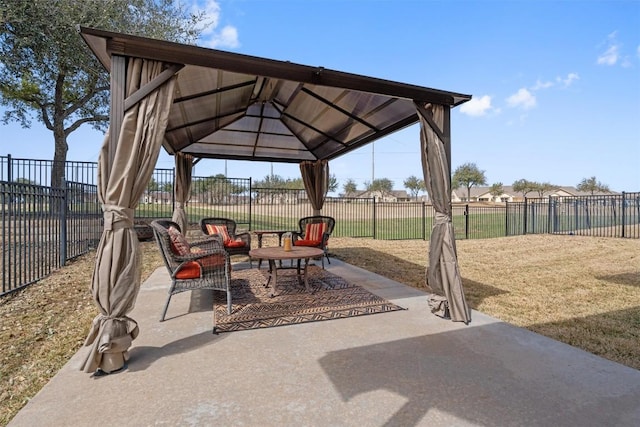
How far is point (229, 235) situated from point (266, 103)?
2.69 m

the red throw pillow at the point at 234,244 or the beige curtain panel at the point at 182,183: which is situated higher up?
the beige curtain panel at the point at 182,183

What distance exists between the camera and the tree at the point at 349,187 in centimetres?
6581

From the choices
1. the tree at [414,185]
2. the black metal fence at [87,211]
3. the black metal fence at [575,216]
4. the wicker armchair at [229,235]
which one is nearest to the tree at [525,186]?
the tree at [414,185]

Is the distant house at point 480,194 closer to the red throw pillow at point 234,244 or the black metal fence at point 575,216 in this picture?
the black metal fence at point 575,216

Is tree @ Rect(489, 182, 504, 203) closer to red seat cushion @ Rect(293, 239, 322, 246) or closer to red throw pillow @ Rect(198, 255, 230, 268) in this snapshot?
red seat cushion @ Rect(293, 239, 322, 246)

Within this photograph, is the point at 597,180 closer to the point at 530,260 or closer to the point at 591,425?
the point at 530,260

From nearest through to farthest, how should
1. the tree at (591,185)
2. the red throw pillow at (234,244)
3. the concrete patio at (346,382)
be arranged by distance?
the concrete patio at (346,382), the red throw pillow at (234,244), the tree at (591,185)

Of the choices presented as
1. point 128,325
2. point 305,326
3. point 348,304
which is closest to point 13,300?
point 128,325

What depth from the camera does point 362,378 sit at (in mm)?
2229

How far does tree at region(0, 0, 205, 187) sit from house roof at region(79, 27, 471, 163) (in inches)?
195

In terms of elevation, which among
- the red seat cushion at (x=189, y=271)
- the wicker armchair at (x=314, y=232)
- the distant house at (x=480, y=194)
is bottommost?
Result: the red seat cushion at (x=189, y=271)

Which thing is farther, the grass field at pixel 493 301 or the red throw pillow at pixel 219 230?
the red throw pillow at pixel 219 230

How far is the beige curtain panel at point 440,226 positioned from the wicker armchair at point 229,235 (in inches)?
127

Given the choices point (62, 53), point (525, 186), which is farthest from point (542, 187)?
point (62, 53)
